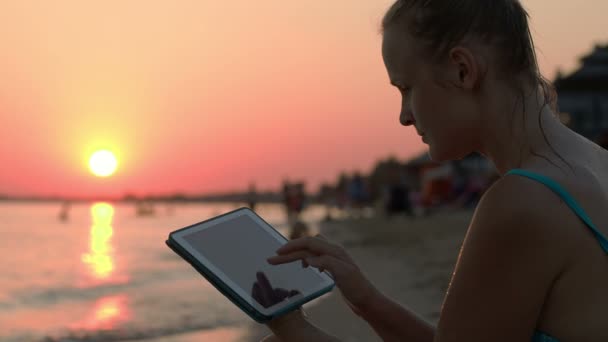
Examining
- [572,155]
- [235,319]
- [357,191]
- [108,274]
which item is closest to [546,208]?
[572,155]

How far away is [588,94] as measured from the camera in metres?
16.6

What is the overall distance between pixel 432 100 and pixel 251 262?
2.70 feet

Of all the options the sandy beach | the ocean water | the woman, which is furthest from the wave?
the woman

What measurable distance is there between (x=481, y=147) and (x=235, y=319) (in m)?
5.15

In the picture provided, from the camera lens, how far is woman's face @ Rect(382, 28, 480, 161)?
1.33 meters

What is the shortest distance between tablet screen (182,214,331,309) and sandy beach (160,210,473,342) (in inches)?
108

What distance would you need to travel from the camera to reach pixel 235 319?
6.23 m

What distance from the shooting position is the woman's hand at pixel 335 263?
1.63 metres

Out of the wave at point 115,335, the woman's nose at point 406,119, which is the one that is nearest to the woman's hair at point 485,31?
the woman's nose at point 406,119

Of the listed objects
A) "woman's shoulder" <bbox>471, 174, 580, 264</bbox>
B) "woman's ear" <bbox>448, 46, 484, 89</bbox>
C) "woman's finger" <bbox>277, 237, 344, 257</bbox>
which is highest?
"woman's ear" <bbox>448, 46, 484, 89</bbox>

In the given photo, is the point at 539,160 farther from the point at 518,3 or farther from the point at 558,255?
the point at 518,3

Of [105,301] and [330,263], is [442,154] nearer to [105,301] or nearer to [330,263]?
[330,263]

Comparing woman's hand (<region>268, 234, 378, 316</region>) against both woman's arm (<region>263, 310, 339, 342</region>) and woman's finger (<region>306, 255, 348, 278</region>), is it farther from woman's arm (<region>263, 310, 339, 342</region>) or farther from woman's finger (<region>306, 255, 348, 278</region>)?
woman's arm (<region>263, 310, 339, 342</region>)

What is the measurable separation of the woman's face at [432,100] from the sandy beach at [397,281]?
11.1ft
